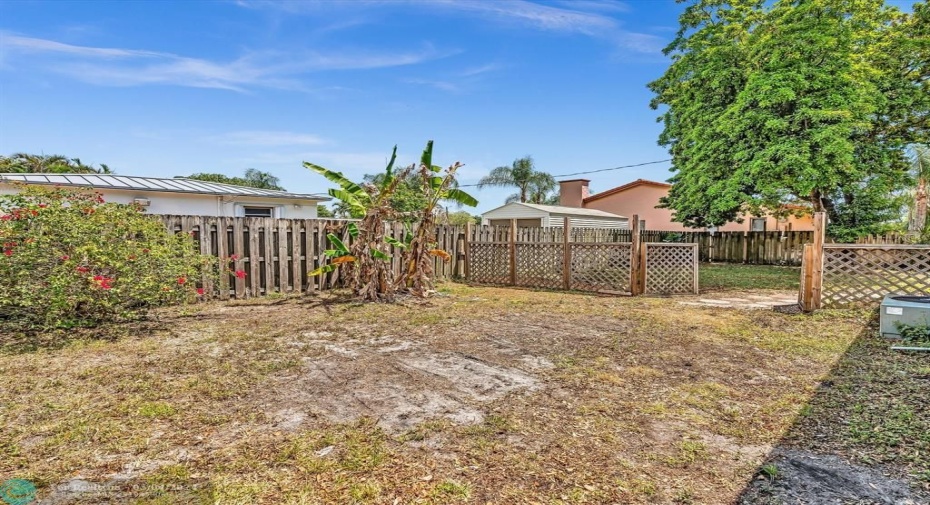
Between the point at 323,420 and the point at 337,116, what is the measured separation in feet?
59.5

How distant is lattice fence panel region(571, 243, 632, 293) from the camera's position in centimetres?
984

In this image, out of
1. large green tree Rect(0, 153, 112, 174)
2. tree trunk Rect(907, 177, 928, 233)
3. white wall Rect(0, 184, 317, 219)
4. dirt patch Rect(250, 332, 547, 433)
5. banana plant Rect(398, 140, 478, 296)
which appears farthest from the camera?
large green tree Rect(0, 153, 112, 174)

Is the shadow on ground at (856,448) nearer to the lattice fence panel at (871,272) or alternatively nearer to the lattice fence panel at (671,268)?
the lattice fence panel at (871,272)

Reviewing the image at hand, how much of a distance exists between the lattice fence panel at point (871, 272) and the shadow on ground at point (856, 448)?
3.78 meters

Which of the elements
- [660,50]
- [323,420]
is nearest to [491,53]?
[660,50]

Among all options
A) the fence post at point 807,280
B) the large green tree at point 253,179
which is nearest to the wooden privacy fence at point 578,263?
the fence post at point 807,280

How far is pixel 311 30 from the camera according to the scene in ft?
33.3

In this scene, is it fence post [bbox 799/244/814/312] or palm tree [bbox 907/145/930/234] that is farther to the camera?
palm tree [bbox 907/145/930/234]

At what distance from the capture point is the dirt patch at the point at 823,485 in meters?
2.10

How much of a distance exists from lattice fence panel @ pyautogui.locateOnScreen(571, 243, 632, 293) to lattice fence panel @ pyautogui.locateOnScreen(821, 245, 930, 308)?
3.45 metres

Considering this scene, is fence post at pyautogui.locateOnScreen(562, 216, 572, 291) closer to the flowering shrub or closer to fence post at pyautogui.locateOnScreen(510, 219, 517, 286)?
fence post at pyautogui.locateOnScreen(510, 219, 517, 286)

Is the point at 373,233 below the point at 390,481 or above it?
above

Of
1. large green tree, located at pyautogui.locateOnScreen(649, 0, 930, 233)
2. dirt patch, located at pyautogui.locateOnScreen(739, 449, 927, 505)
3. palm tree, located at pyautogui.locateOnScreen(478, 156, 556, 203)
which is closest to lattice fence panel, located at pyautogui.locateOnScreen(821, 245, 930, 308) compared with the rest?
large green tree, located at pyautogui.locateOnScreen(649, 0, 930, 233)

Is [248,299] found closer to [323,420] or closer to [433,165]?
[433,165]
